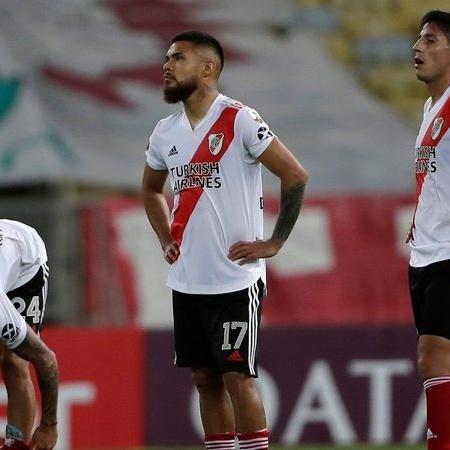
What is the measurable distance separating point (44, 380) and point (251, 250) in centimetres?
119

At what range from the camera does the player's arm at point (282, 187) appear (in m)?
7.40

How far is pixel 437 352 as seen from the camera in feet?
23.4

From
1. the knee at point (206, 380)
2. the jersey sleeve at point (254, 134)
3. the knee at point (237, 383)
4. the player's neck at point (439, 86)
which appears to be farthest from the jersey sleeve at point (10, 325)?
the player's neck at point (439, 86)

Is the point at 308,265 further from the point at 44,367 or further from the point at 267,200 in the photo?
the point at 44,367

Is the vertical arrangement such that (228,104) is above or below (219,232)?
above

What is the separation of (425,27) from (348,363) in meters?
4.74

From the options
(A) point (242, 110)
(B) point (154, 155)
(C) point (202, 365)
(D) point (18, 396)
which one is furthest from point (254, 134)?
(D) point (18, 396)

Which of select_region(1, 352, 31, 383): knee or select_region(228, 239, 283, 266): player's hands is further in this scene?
select_region(1, 352, 31, 383): knee

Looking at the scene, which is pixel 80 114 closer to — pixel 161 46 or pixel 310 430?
pixel 161 46

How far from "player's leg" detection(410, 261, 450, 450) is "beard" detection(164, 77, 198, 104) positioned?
4.81 feet

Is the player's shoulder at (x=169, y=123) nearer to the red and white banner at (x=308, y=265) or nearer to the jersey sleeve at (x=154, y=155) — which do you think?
the jersey sleeve at (x=154, y=155)

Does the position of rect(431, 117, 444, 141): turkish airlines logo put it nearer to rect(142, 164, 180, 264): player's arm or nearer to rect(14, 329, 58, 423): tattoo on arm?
rect(142, 164, 180, 264): player's arm

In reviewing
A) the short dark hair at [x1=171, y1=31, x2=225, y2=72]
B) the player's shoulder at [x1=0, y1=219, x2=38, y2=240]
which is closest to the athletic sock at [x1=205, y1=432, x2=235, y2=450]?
the player's shoulder at [x1=0, y1=219, x2=38, y2=240]

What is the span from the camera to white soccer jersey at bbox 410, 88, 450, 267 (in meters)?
7.21
